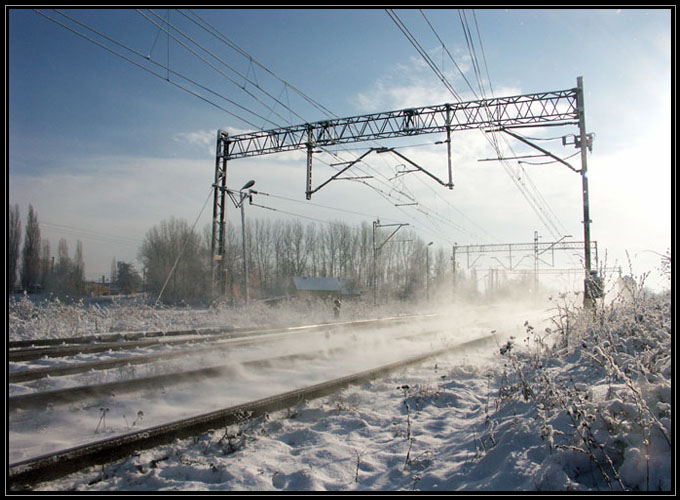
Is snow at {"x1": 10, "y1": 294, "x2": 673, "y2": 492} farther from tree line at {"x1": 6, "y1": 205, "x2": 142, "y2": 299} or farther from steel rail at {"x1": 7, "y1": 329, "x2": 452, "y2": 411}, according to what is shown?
tree line at {"x1": 6, "y1": 205, "x2": 142, "y2": 299}

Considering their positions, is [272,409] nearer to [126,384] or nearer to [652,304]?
[126,384]

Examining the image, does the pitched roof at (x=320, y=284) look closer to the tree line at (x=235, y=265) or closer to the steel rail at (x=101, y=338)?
the tree line at (x=235, y=265)

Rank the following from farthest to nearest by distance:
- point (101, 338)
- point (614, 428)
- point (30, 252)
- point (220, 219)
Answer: point (30, 252), point (220, 219), point (101, 338), point (614, 428)

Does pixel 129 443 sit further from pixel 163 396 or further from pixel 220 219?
pixel 220 219

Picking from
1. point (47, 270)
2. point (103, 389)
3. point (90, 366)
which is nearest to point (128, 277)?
point (47, 270)

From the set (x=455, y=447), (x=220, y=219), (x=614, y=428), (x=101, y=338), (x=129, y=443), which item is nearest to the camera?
(x=614, y=428)

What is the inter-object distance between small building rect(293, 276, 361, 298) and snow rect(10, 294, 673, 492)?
5100cm

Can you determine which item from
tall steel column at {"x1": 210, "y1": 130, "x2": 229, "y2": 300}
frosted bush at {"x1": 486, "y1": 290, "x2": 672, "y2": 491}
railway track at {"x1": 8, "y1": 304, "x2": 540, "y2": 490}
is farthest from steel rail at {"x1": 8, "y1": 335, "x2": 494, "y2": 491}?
tall steel column at {"x1": 210, "y1": 130, "x2": 229, "y2": 300}

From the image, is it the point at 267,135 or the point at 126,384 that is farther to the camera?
the point at 267,135

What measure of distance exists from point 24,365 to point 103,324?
7.66 meters

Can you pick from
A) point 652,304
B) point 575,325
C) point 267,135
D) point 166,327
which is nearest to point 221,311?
point 166,327

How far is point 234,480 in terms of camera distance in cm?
353

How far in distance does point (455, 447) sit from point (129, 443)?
3163 millimetres

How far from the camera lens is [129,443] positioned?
3973 mm
